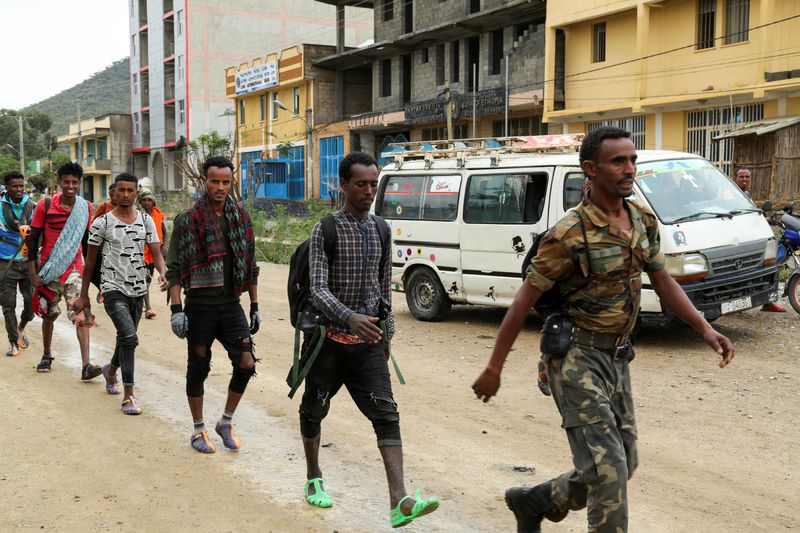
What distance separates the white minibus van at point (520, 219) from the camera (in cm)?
873

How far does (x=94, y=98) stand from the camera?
127m

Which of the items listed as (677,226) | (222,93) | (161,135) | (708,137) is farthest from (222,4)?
(677,226)

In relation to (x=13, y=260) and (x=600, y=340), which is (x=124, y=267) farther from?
(x=600, y=340)

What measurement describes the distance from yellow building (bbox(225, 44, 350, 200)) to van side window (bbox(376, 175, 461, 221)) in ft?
91.8

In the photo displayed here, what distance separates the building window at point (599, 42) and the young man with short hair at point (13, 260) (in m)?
21.2

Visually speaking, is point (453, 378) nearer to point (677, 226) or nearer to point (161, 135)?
point (677, 226)

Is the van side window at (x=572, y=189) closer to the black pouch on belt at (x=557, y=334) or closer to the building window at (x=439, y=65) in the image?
the black pouch on belt at (x=557, y=334)

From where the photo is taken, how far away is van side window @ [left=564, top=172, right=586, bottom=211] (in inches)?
370

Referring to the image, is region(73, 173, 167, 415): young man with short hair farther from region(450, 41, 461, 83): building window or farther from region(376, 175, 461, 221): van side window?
region(450, 41, 461, 83): building window

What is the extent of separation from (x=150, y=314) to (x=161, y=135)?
56.5 metres

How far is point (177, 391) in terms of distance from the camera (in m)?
7.45

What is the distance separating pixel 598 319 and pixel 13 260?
781 cm

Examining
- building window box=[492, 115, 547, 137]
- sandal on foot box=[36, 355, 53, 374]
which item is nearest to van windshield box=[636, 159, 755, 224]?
sandal on foot box=[36, 355, 53, 374]

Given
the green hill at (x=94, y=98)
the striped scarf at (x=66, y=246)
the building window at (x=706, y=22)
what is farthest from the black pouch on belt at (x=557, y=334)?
the green hill at (x=94, y=98)
